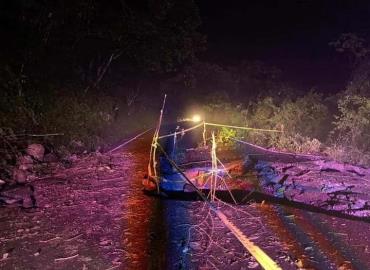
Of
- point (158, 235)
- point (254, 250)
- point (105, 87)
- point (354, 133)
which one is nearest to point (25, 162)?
point (158, 235)

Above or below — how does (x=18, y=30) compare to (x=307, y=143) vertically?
above

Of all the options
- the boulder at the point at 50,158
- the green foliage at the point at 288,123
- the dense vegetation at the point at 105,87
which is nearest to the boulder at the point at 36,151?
the boulder at the point at 50,158

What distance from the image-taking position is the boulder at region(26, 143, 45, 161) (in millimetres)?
9188

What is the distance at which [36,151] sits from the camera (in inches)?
366

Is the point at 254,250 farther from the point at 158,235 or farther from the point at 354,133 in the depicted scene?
the point at 354,133

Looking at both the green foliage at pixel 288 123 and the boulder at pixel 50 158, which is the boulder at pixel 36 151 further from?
the green foliage at pixel 288 123

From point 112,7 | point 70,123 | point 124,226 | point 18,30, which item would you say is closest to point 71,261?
point 124,226

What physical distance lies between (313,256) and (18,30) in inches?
386

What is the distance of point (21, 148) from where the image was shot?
9328mm

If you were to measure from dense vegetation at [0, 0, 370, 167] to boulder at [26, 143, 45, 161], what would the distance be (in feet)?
1.09

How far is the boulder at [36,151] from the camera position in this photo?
30.1 feet

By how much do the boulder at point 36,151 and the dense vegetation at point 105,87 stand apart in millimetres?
332

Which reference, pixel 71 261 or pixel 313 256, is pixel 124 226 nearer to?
pixel 71 261

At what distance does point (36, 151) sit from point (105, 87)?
7926mm
